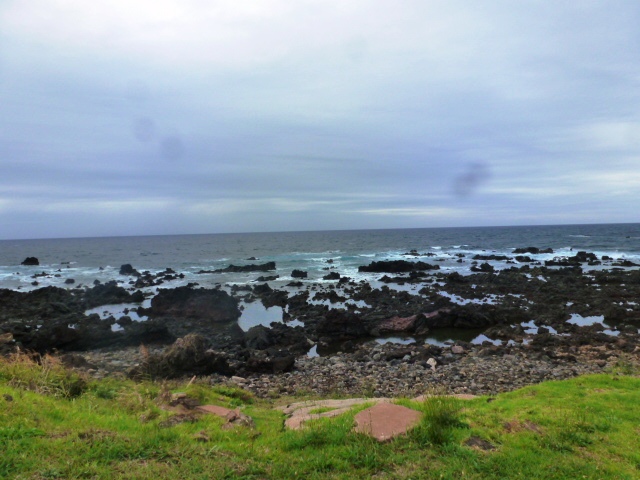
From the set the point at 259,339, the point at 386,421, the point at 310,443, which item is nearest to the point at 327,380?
the point at 259,339

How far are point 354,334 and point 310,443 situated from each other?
16769 millimetres

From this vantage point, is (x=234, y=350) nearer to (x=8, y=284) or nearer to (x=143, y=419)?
(x=143, y=419)

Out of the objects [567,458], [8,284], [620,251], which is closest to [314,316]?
[567,458]

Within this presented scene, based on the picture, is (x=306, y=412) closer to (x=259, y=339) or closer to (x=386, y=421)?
(x=386, y=421)

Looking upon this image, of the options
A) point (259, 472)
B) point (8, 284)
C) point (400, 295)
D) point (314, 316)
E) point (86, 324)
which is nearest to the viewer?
point (259, 472)

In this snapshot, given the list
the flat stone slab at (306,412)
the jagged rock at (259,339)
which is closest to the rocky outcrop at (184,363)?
the jagged rock at (259,339)

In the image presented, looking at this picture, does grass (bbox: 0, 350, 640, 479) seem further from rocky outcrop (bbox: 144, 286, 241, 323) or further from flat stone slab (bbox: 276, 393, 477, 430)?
rocky outcrop (bbox: 144, 286, 241, 323)

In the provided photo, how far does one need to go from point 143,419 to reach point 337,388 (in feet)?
26.0

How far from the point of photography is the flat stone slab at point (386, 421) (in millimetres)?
5594

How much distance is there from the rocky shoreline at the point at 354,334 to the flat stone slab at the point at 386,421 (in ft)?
17.6

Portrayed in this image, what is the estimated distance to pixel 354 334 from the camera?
21906 mm

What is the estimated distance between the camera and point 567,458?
5.12m

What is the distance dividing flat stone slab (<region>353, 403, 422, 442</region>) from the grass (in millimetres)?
161

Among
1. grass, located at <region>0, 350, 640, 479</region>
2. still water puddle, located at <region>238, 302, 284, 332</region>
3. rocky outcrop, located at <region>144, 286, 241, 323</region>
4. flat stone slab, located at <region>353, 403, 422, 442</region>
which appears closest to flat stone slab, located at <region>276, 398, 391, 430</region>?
grass, located at <region>0, 350, 640, 479</region>
